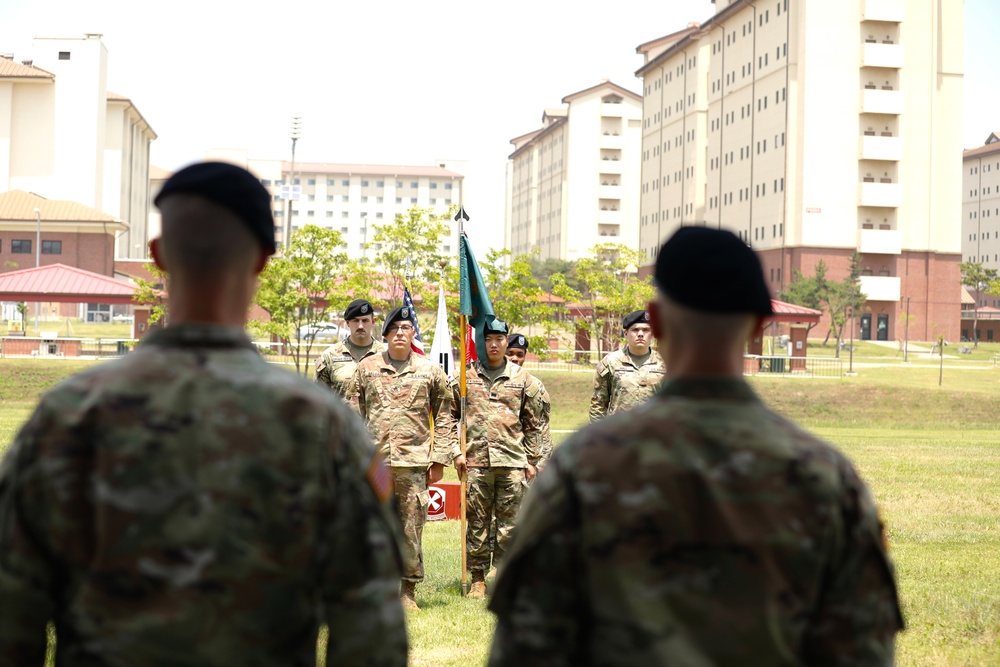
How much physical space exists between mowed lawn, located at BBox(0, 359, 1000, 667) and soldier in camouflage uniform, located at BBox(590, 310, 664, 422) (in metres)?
2.24

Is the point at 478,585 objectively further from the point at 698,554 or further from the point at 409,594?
the point at 698,554

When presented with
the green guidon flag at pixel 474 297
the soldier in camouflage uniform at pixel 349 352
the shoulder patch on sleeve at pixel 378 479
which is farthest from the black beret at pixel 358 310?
the shoulder patch on sleeve at pixel 378 479

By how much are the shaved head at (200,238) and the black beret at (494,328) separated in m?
7.75

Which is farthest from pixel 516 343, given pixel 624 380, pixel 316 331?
pixel 316 331

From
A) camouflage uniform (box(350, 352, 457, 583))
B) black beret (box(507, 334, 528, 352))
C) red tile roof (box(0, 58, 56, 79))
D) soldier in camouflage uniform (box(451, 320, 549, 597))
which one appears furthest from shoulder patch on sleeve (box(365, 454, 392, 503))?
red tile roof (box(0, 58, 56, 79))

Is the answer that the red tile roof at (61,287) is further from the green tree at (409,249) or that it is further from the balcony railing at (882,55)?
the balcony railing at (882,55)

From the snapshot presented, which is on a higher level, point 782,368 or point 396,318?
point 396,318

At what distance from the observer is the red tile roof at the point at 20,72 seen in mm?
92312

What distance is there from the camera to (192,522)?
248 centimetres

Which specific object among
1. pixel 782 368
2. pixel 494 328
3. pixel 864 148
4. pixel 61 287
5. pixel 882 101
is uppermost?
pixel 882 101

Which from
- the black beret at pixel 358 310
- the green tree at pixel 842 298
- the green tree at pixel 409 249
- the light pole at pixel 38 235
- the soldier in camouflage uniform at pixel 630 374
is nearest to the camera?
the black beret at pixel 358 310

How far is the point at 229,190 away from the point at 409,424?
267 inches

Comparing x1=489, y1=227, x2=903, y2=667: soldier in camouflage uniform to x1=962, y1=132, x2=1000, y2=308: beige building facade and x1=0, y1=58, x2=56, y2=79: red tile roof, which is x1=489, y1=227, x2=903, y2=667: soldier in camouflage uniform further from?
x1=962, y1=132, x2=1000, y2=308: beige building facade

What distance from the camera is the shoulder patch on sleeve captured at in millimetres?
2629
